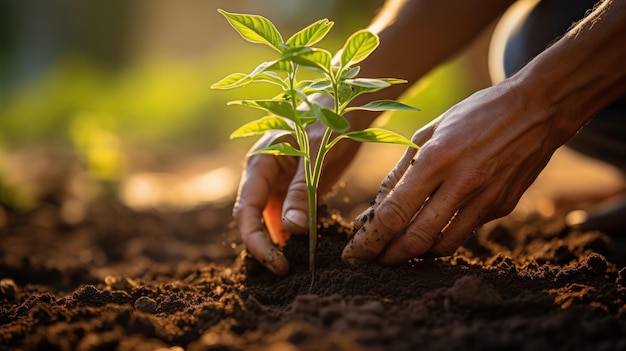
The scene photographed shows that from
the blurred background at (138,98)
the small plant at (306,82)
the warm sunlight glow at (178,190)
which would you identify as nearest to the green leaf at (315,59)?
the small plant at (306,82)

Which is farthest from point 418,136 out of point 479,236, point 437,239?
point 479,236

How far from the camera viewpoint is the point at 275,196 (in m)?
2.61

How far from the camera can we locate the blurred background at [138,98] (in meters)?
4.99

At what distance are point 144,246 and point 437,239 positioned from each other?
6.72ft

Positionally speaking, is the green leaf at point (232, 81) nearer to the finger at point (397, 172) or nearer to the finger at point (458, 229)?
the finger at point (397, 172)

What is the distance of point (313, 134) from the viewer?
2414mm

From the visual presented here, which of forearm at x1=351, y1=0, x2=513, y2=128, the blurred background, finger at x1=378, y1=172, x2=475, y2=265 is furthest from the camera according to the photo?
the blurred background

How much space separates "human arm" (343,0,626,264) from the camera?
1.97 meters

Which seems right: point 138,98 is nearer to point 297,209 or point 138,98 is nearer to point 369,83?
point 297,209

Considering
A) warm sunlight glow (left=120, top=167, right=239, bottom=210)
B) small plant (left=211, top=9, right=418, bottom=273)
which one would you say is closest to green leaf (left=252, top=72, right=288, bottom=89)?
small plant (left=211, top=9, right=418, bottom=273)

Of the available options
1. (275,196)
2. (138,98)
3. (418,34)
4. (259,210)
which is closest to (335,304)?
(259,210)

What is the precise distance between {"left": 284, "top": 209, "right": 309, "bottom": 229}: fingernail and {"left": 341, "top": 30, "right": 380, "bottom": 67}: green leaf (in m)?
0.55

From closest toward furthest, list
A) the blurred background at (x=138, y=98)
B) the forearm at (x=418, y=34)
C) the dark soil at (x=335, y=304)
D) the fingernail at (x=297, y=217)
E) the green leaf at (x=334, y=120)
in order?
the dark soil at (x=335, y=304) → the green leaf at (x=334, y=120) → the fingernail at (x=297, y=217) → the forearm at (x=418, y=34) → the blurred background at (x=138, y=98)

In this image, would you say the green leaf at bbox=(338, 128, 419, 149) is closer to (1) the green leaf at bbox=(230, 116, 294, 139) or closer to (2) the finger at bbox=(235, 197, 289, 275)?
(1) the green leaf at bbox=(230, 116, 294, 139)
